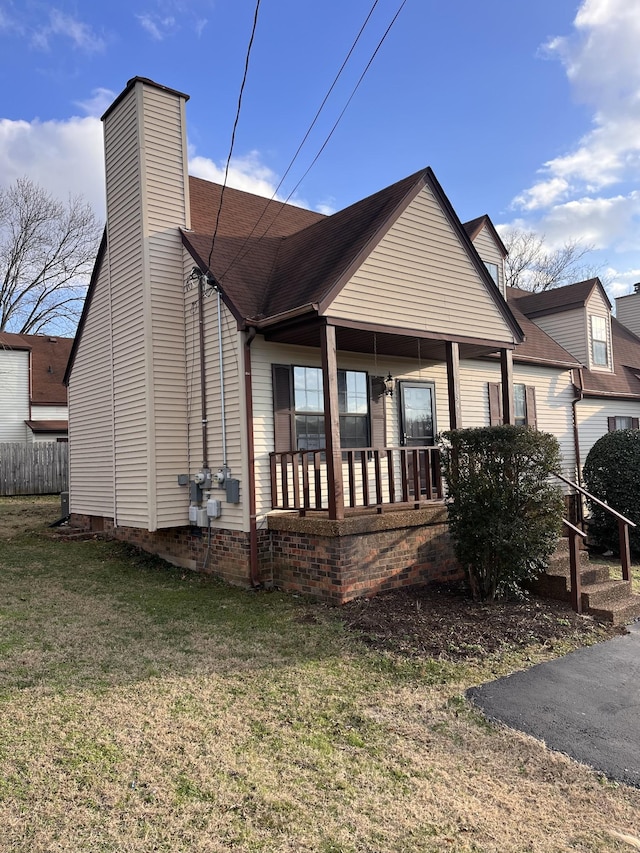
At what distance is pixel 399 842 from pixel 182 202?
8.90 metres

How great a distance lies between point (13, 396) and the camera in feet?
83.2

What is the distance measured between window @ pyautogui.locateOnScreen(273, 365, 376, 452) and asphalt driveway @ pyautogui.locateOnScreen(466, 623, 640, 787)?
4.43 meters

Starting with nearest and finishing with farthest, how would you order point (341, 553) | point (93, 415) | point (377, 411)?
point (341, 553), point (377, 411), point (93, 415)

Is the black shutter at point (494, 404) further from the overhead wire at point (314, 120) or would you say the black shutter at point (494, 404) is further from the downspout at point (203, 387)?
the downspout at point (203, 387)

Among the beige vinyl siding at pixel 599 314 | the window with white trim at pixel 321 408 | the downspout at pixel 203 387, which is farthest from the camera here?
the beige vinyl siding at pixel 599 314

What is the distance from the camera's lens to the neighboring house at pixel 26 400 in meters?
25.2

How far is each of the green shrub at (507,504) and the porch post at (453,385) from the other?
1.78 m

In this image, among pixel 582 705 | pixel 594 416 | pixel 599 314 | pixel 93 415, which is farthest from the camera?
pixel 599 314

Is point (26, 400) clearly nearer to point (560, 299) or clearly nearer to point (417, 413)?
point (417, 413)

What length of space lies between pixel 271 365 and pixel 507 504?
12.0ft

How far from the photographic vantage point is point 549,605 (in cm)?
711

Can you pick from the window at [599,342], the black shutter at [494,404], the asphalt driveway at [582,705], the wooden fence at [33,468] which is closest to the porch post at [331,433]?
the asphalt driveway at [582,705]

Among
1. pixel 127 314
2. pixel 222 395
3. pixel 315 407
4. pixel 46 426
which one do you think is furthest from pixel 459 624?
pixel 46 426

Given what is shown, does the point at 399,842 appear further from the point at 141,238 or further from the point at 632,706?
the point at 141,238
